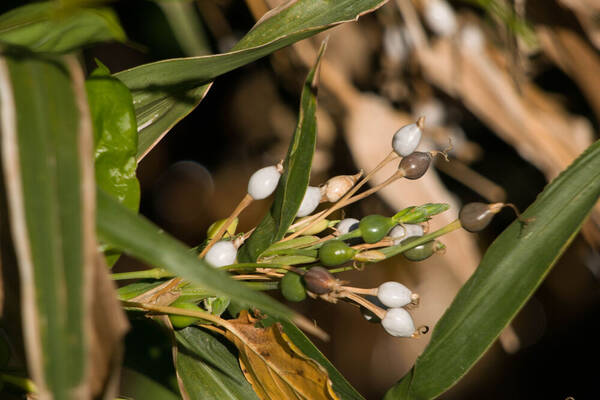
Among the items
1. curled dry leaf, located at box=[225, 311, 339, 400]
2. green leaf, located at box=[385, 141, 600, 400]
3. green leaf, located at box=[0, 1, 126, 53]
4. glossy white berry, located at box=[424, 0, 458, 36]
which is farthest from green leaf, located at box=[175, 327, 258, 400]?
glossy white berry, located at box=[424, 0, 458, 36]

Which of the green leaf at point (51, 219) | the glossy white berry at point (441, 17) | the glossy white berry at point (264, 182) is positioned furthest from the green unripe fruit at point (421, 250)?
the glossy white berry at point (441, 17)

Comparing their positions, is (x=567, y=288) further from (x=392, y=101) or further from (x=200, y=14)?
(x=200, y=14)

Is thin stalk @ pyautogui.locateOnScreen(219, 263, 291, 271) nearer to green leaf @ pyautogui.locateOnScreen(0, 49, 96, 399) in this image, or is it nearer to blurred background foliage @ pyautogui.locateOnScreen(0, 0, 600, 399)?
green leaf @ pyautogui.locateOnScreen(0, 49, 96, 399)

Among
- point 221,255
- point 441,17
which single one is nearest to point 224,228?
point 221,255

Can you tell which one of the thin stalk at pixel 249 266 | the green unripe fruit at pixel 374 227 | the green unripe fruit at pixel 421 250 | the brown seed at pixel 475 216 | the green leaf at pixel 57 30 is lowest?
the green unripe fruit at pixel 421 250

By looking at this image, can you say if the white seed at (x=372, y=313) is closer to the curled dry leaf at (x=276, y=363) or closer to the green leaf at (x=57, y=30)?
the curled dry leaf at (x=276, y=363)

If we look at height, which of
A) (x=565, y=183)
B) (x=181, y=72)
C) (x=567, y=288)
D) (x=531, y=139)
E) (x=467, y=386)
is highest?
(x=181, y=72)

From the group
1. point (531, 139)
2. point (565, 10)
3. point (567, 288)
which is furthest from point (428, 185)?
point (567, 288)
